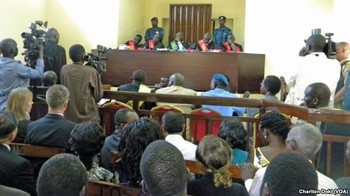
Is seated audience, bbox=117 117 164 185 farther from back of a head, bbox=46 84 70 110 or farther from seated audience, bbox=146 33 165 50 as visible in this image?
seated audience, bbox=146 33 165 50

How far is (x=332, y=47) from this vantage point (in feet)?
14.2

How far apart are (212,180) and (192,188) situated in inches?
3.8

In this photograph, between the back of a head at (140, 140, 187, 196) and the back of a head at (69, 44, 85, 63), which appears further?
the back of a head at (69, 44, 85, 63)

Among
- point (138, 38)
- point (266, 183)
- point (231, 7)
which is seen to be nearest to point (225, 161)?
point (266, 183)

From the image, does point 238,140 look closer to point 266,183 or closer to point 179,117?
point 179,117

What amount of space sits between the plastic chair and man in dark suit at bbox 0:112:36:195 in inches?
70.8

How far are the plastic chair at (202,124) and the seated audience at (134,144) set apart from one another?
4.83 feet

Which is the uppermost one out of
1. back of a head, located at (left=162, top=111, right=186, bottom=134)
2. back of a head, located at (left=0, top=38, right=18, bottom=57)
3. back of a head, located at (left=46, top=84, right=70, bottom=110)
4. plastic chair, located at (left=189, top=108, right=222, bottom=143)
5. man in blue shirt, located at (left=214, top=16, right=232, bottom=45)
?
man in blue shirt, located at (left=214, top=16, right=232, bottom=45)

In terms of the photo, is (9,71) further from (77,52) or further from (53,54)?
(53,54)

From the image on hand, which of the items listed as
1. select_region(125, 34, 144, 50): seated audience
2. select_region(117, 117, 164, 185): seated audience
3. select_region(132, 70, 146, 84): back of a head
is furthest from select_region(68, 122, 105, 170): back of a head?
select_region(125, 34, 144, 50): seated audience

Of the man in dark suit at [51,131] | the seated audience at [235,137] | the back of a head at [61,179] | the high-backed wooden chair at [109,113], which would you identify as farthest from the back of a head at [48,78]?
the back of a head at [61,179]

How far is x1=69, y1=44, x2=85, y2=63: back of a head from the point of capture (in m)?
3.80

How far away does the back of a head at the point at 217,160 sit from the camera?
6.11 feet

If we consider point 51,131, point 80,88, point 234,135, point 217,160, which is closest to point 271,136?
point 234,135
